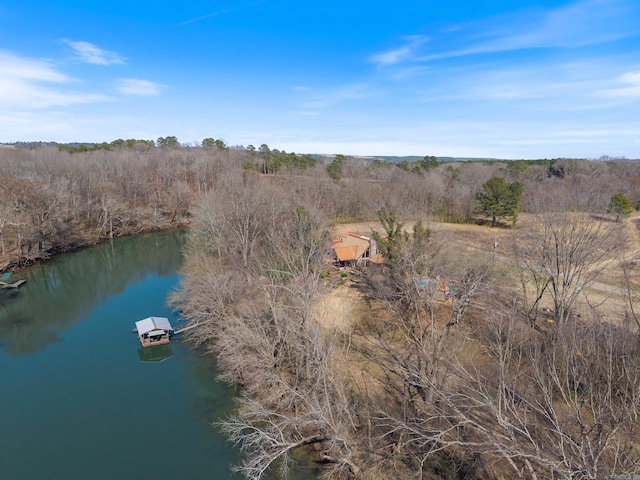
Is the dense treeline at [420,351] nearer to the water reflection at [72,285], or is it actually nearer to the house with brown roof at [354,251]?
the house with brown roof at [354,251]

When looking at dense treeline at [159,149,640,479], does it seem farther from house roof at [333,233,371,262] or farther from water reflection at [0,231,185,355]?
water reflection at [0,231,185,355]

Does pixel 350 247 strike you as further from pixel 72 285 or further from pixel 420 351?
pixel 72 285

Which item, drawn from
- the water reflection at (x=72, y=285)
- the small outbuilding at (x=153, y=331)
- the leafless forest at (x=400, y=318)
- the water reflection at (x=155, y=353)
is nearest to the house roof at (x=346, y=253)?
the leafless forest at (x=400, y=318)

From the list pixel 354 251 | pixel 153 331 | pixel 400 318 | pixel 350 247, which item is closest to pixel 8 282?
pixel 153 331

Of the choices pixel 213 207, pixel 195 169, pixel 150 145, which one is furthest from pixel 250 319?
pixel 150 145

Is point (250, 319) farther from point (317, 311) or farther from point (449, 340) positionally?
point (449, 340)

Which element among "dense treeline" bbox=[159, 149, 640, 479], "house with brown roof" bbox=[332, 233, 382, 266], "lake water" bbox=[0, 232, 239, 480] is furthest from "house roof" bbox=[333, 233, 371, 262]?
"lake water" bbox=[0, 232, 239, 480]
